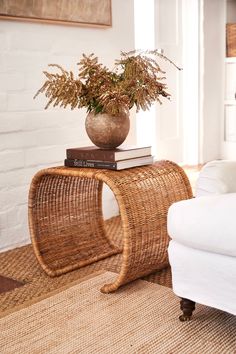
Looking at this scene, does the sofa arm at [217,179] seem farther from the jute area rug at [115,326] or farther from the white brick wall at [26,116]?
the white brick wall at [26,116]

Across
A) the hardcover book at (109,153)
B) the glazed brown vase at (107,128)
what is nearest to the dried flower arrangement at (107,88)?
the glazed brown vase at (107,128)

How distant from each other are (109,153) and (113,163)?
0.14ft

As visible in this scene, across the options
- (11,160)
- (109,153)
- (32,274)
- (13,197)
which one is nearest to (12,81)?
(11,160)

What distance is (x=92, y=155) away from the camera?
2.04 meters

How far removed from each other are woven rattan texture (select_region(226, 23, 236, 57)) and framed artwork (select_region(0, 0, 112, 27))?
73.5 inches

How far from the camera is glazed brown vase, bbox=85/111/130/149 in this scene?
2.03 metres

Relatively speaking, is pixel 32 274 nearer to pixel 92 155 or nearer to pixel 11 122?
pixel 92 155

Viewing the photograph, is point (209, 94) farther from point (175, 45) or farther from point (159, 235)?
point (159, 235)

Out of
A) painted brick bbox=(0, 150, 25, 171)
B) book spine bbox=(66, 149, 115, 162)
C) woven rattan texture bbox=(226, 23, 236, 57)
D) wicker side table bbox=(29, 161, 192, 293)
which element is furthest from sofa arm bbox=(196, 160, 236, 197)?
woven rattan texture bbox=(226, 23, 236, 57)

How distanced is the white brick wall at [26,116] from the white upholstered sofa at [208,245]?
44.3 inches

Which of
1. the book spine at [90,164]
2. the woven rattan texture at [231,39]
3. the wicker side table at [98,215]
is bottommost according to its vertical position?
the wicker side table at [98,215]

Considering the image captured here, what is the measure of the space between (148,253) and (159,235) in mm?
98

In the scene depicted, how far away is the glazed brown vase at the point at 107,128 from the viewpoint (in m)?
2.03

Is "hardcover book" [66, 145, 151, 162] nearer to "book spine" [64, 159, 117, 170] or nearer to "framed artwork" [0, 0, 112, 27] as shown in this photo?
"book spine" [64, 159, 117, 170]
